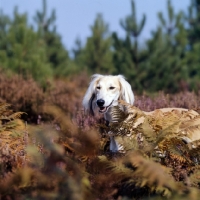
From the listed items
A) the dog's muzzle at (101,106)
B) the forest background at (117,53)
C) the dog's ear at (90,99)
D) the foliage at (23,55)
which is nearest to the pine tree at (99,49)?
the forest background at (117,53)

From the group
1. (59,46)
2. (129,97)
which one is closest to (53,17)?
(59,46)

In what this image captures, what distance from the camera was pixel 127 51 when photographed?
22281 mm

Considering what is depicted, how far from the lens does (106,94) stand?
22.2 feet

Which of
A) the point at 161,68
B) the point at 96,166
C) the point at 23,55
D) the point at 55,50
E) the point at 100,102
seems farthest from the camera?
the point at 55,50

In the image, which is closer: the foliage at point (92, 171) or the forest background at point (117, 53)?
the foliage at point (92, 171)

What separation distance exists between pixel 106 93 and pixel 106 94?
20mm

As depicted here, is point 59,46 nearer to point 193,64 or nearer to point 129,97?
point 193,64

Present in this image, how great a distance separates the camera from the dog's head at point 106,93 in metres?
6.73

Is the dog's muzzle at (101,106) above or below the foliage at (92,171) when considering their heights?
above

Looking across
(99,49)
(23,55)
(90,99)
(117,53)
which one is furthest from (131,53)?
(90,99)

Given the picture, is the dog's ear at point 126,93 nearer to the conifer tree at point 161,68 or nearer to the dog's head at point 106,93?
the dog's head at point 106,93

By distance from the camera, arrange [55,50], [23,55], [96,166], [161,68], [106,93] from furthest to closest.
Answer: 1. [55,50]
2. [161,68]
3. [23,55]
4. [106,93]
5. [96,166]

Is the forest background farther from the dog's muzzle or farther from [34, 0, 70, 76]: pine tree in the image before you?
the dog's muzzle

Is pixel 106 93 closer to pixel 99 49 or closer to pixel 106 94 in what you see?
pixel 106 94
